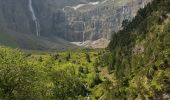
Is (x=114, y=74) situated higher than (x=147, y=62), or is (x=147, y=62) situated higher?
(x=147, y=62)

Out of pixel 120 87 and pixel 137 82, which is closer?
pixel 137 82

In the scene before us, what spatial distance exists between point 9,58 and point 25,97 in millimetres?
6886

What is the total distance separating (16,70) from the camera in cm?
7162

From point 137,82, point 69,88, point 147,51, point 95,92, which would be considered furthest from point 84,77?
point 69,88

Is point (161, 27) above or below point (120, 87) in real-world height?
above

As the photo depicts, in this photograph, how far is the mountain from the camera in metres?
132

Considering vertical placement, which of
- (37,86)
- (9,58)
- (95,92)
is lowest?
(95,92)

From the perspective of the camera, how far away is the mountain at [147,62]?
131750mm

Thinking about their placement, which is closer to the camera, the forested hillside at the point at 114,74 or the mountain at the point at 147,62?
the forested hillside at the point at 114,74

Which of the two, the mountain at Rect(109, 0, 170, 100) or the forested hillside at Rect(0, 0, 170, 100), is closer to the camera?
the forested hillside at Rect(0, 0, 170, 100)

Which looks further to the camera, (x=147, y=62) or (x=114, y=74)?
(x=114, y=74)

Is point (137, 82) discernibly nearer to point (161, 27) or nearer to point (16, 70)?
point (161, 27)

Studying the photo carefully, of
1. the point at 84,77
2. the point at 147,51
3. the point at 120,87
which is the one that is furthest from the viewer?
the point at 84,77

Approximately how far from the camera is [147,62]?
159 metres
